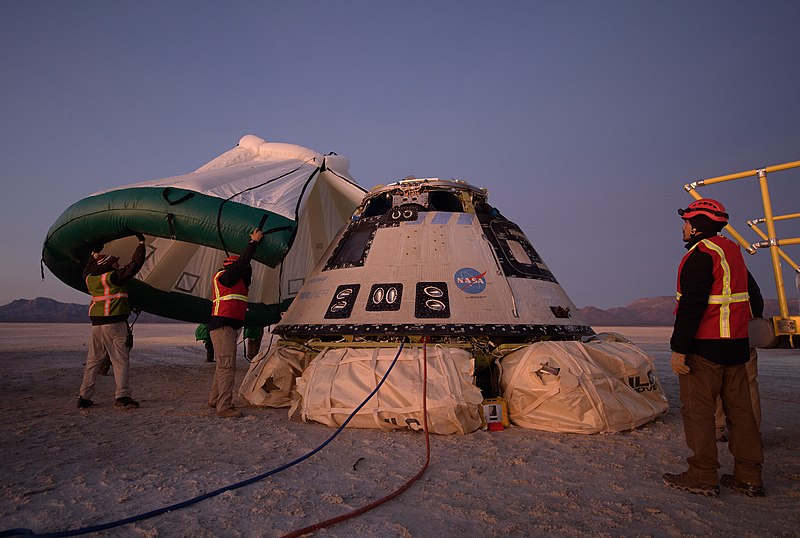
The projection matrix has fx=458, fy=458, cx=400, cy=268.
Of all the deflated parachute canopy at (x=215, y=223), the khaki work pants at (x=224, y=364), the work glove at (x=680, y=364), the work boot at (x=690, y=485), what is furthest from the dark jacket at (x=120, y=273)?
the work boot at (x=690, y=485)

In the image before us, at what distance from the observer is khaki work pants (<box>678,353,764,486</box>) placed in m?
3.33

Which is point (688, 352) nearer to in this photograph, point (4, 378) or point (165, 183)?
point (165, 183)

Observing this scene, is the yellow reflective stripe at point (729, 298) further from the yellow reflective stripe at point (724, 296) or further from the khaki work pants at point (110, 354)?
the khaki work pants at point (110, 354)

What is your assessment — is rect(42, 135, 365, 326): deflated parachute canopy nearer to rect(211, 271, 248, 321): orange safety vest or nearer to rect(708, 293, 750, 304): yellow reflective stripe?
rect(211, 271, 248, 321): orange safety vest

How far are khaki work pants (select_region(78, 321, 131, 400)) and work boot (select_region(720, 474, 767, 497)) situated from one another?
277 inches

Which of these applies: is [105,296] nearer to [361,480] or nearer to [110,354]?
[110,354]

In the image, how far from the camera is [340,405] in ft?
17.0

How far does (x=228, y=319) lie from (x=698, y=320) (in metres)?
5.38

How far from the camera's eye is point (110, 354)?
6574 mm

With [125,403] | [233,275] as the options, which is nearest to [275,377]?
[233,275]

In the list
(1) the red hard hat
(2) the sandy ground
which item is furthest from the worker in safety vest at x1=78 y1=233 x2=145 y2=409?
(1) the red hard hat

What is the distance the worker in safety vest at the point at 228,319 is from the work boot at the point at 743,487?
206 inches

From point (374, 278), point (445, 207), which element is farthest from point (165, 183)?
point (445, 207)

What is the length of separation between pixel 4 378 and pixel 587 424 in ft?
38.2
